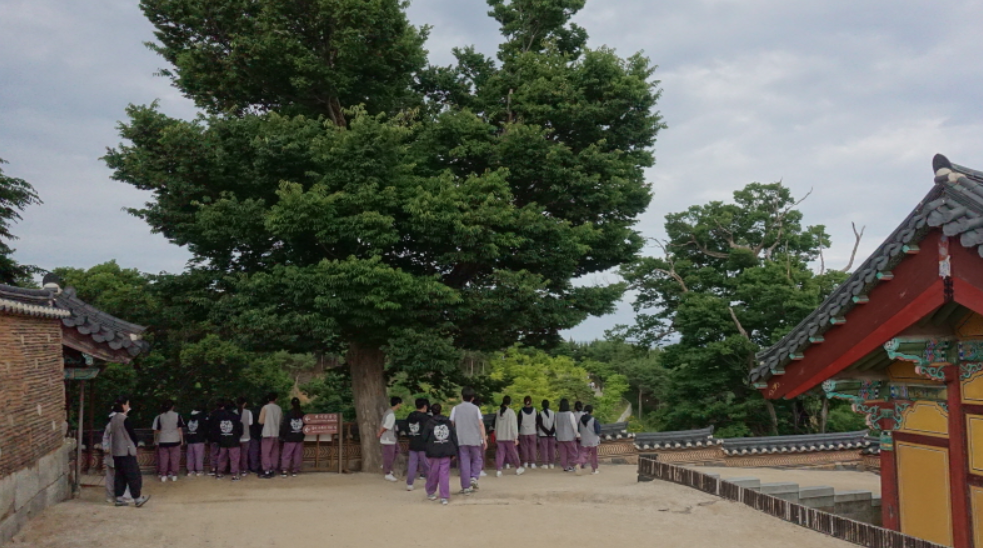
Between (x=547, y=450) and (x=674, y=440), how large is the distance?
250 inches

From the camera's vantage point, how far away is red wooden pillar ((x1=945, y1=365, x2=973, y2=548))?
6812mm

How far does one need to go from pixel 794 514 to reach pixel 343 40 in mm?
11958

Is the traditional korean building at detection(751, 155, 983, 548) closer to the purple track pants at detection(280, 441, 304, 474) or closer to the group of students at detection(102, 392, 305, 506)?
the group of students at detection(102, 392, 305, 506)

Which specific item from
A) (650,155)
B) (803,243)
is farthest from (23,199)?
(803,243)

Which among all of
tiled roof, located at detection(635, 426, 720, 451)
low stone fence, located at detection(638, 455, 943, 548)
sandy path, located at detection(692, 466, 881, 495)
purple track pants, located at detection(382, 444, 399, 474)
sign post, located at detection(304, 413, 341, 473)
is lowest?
sandy path, located at detection(692, 466, 881, 495)

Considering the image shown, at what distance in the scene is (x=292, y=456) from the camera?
48.2 feet

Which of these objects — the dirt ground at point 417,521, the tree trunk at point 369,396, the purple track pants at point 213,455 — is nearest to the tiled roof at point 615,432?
the tree trunk at point 369,396

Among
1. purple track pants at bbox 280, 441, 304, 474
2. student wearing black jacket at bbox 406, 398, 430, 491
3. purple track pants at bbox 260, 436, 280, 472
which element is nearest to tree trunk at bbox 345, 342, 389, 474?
purple track pants at bbox 280, 441, 304, 474

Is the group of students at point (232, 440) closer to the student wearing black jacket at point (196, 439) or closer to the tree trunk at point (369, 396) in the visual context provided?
the student wearing black jacket at point (196, 439)

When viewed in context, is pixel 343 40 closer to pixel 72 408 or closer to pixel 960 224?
pixel 72 408

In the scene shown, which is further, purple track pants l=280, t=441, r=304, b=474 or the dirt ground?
purple track pants l=280, t=441, r=304, b=474

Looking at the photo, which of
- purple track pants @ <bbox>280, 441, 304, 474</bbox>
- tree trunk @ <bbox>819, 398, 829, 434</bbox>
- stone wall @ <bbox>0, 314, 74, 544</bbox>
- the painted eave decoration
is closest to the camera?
stone wall @ <bbox>0, 314, 74, 544</bbox>

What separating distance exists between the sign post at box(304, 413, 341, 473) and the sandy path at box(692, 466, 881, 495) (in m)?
8.60

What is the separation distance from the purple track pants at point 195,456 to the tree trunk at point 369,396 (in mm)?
3393
